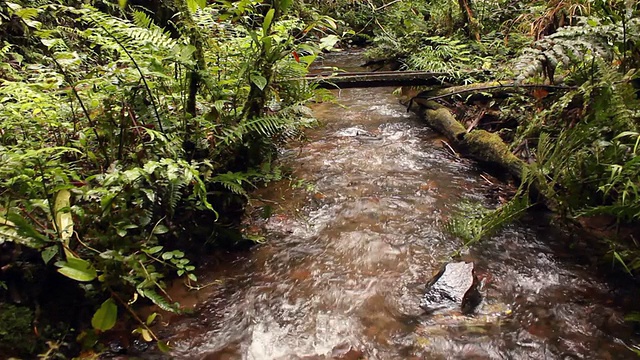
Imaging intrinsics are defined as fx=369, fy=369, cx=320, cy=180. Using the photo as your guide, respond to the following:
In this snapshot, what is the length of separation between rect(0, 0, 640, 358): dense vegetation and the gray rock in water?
379 millimetres

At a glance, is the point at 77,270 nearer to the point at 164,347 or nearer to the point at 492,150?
the point at 164,347

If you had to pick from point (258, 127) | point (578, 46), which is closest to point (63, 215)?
point (258, 127)

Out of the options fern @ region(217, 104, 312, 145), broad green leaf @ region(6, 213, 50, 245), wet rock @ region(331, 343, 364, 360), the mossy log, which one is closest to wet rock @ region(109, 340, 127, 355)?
broad green leaf @ region(6, 213, 50, 245)

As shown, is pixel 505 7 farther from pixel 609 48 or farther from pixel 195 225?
pixel 195 225

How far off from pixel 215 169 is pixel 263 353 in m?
1.43

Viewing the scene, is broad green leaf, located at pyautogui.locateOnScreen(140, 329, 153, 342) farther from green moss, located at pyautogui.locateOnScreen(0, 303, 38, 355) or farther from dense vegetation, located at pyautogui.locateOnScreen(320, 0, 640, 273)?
dense vegetation, located at pyautogui.locateOnScreen(320, 0, 640, 273)

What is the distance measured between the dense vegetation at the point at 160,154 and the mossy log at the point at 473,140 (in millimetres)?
226

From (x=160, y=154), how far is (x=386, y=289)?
6.19ft

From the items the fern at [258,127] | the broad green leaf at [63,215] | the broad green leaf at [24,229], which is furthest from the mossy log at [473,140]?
the broad green leaf at [24,229]

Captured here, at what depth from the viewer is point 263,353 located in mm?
2238

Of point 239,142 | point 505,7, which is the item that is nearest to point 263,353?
point 239,142

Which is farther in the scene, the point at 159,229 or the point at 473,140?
the point at 473,140

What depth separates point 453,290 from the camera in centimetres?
261

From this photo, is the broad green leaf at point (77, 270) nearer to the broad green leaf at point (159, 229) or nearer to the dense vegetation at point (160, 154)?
the dense vegetation at point (160, 154)
